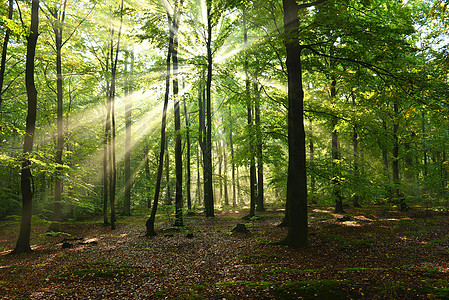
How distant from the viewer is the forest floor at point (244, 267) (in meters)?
4.75

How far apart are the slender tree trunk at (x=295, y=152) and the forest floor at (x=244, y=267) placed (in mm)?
650

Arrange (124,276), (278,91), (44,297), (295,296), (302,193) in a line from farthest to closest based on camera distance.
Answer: (278,91)
(302,193)
(124,276)
(44,297)
(295,296)

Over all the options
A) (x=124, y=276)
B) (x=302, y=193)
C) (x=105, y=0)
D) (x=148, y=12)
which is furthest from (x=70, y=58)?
(x=302, y=193)

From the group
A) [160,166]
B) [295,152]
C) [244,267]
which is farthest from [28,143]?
[295,152]

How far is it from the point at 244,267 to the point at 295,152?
396 centimetres

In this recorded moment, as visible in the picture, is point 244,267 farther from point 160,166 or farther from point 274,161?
point 274,161

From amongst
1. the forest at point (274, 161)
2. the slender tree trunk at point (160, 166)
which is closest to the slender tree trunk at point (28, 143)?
the forest at point (274, 161)

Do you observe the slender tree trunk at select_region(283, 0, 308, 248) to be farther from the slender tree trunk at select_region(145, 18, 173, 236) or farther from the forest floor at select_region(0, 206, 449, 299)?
the slender tree trunk at select_region(145, 18, 173, 236)

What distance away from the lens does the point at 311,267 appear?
6.23m

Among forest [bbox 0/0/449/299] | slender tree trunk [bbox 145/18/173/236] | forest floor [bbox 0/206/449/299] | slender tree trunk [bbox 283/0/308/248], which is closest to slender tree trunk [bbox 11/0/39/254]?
forest [bbox 0/0/449/299]

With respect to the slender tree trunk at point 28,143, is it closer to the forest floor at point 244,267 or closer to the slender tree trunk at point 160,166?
the forest floor at point 244,267

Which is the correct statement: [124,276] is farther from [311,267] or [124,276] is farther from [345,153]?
[345,153]

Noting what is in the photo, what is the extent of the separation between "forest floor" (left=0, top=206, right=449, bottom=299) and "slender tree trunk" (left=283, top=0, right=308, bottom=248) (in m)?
0.65

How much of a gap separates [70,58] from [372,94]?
1706 cm
